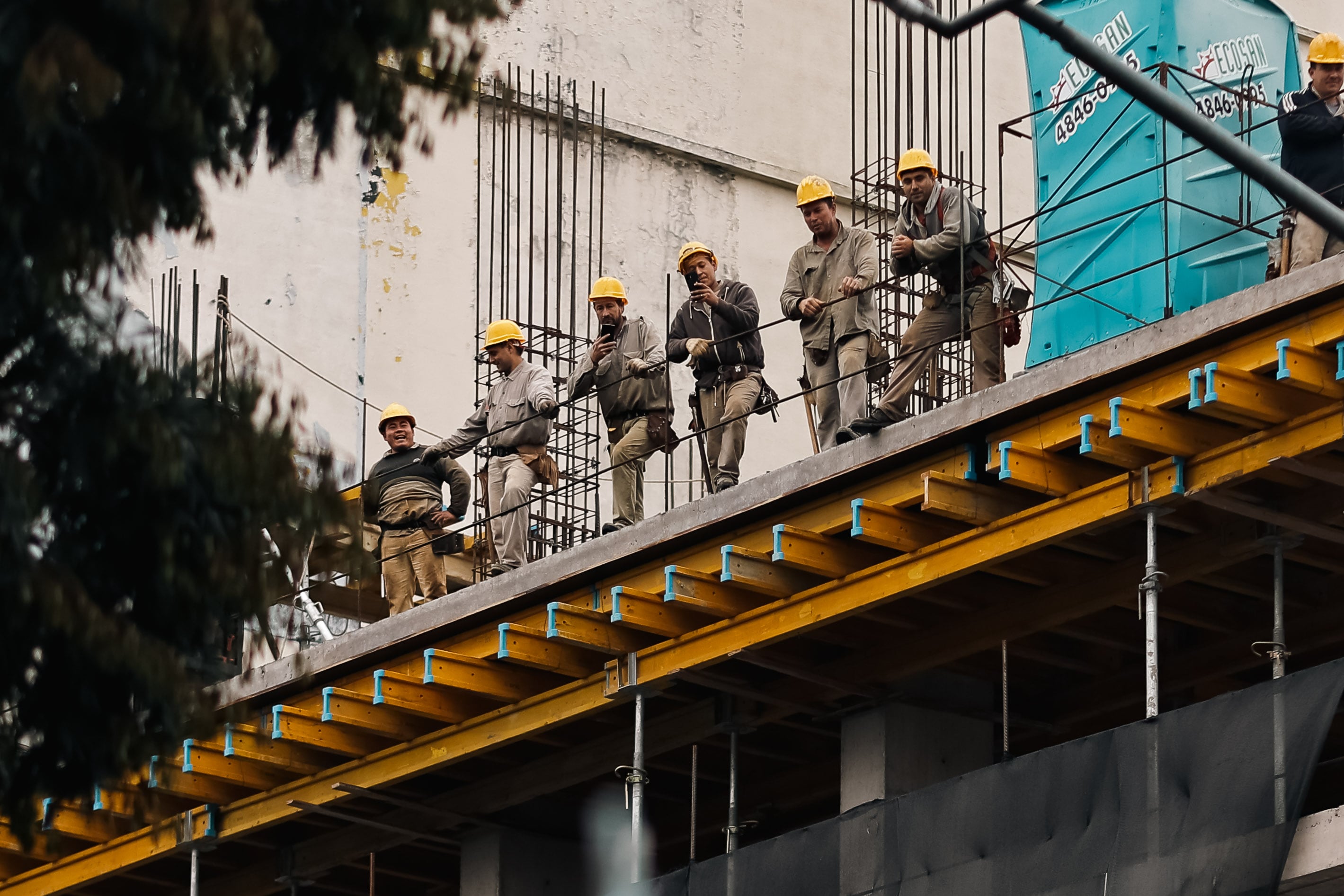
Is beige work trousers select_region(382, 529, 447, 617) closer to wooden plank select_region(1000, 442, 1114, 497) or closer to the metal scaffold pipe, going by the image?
wooden plank select_region(1000, 442, 1114, 497)

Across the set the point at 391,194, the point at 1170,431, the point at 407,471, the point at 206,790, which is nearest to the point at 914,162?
the point at 1170,431

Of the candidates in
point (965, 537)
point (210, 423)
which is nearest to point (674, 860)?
point (965, 537)

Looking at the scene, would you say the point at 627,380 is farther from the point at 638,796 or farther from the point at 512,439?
the point at 638,796

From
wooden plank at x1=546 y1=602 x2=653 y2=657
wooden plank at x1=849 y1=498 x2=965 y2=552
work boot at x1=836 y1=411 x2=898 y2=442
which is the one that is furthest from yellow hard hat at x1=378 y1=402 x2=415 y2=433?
wooden plank at x1=849 y1=498 x2=965 y2=552

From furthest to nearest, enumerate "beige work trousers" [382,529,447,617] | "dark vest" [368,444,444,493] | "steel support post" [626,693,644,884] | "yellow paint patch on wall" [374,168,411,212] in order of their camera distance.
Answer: "yellow paint patch on wall" [374,168,411,212]
"dark vest" [368,444,444,493]
"beige work trousers" [382,529,447,617]
"steel support post" [626,693,644,884]

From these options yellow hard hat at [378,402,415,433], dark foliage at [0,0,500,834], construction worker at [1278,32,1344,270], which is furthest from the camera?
yellow hard hat at [378,402,415,433]

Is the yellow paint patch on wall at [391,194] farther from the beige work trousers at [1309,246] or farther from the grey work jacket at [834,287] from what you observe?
the beige work trousers at [1309,246]

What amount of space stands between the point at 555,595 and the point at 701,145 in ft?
53.2

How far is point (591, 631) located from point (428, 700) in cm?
185

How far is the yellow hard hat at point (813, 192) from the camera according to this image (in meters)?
20.8

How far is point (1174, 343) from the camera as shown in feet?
57.6

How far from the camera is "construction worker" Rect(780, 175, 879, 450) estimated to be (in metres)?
20.2

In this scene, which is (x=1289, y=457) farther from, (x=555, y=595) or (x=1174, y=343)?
(x=555, y=595)

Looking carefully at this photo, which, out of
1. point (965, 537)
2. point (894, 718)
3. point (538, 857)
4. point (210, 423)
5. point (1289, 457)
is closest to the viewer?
point (210, 423)
